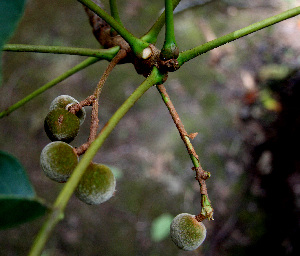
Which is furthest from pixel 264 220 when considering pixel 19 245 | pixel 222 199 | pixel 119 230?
pixel 19 245

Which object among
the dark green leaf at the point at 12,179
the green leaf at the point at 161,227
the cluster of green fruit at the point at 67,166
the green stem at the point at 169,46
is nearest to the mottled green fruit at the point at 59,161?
the cluster of green fruit at the point at 67,166

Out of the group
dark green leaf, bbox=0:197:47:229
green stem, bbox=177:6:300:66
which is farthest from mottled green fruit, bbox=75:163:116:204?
green stem, bbox=177:6:300:66

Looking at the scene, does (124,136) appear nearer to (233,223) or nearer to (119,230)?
(119,230)

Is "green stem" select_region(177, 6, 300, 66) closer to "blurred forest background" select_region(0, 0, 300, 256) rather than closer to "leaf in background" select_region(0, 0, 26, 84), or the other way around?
"leaf in background" select_region(0, 0, 26, 84)

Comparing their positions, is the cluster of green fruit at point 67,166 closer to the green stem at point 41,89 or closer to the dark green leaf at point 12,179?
the dark green leaf at point 12,179

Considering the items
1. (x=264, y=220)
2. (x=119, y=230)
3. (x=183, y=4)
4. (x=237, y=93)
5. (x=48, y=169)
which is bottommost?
(x=48, y=169)

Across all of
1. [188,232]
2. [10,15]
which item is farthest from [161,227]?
[10,15]

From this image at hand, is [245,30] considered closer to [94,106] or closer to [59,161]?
[94,106]
